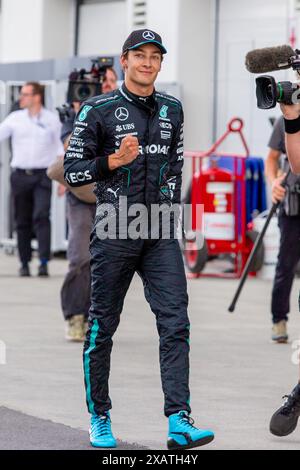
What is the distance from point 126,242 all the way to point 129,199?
0.67ft

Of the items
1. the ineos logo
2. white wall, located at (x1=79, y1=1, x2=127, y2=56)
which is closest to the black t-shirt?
the ineos logo

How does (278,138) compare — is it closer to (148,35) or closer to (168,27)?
(148,35)

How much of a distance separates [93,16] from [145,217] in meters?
14.6

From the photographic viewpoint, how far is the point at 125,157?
679cm

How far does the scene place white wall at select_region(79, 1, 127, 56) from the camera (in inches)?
815

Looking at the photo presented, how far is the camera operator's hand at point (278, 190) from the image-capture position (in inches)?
420

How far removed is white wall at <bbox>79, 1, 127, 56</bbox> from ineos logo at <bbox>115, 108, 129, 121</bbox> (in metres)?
13.6

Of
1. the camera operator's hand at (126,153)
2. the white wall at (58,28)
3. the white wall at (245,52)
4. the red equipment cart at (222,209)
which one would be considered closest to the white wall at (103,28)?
the white wall at (58,28)

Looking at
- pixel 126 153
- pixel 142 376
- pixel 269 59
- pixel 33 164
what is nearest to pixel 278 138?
pixel 142 376

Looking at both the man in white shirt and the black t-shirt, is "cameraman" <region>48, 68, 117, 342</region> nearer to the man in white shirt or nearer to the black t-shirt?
the black t-shirt

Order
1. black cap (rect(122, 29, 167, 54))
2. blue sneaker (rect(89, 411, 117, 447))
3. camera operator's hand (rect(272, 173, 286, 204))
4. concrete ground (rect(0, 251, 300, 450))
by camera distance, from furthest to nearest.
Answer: camera operator's hand (rect(272, 173, 286, 204)) → concrete ground (rect(0, 251, 300, 450)) → black cap (rect(122, 29, 167, 54)) → blue sneaker (rect(89, 411, 117, 447))

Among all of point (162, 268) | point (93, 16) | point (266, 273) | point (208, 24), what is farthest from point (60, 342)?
point (93, 16)

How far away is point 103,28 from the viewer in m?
21.1

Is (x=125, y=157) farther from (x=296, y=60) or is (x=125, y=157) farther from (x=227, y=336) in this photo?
(x=227, y=336)
